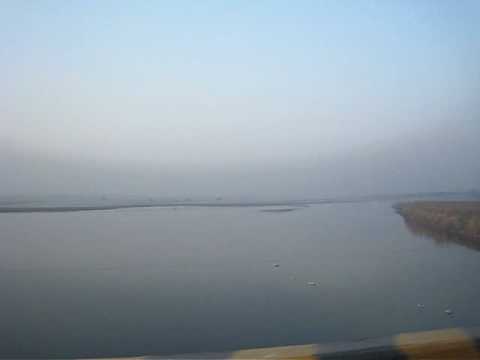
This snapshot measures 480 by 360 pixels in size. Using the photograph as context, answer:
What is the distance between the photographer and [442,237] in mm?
6172

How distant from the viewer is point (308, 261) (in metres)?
5.02

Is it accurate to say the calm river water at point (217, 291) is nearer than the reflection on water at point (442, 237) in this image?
Yes

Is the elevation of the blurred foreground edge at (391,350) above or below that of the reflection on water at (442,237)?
above

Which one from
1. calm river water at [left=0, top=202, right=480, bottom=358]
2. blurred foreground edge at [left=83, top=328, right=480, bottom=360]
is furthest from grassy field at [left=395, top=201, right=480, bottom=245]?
blurred foreground edge at [left=83, top=328, right=480, bottom=360]

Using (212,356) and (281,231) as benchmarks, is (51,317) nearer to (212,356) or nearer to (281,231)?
(212,356)

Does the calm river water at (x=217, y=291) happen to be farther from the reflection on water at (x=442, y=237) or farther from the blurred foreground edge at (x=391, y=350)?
the blurred foreground edge at (x=391, y=350)

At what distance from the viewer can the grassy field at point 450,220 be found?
19.0 ft

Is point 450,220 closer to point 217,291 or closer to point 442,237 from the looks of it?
point 442,237

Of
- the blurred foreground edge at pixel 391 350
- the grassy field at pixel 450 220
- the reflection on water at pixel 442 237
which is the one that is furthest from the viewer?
the grassy field at pixel 450 220

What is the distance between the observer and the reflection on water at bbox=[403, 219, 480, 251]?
5578 mm

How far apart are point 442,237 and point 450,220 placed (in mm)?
363

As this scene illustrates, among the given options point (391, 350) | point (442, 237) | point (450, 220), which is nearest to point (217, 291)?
point (391, 350)


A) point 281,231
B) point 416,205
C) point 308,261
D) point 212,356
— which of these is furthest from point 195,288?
point 416,205

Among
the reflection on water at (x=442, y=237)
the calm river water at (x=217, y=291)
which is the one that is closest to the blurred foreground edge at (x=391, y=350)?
the calm river water at (x=217, y=291)
